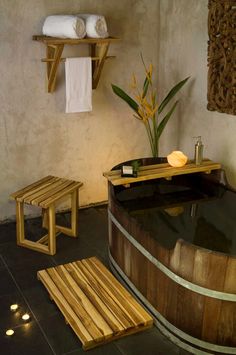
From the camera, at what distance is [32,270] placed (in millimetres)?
3154

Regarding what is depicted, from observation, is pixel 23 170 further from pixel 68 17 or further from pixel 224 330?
pixel 224 330

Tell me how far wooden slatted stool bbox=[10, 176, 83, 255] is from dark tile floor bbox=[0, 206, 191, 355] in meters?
0.07

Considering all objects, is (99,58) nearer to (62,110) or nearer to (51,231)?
(62,110)

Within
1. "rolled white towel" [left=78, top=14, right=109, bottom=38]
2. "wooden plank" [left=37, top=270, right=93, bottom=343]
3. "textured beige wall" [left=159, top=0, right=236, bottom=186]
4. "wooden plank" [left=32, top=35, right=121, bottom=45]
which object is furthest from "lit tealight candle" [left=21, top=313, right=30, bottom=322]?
"rolled white towel" [left=78, top=14, right=109, bottom=38]

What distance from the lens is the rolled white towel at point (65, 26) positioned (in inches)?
129

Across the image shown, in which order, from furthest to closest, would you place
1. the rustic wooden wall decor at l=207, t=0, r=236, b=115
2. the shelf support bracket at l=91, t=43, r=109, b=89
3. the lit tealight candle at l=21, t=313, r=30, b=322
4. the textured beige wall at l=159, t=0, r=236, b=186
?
the shelf support bracket at l=91, t=43, r=109, b=89, the textured beige wall at l=159, t=0, r=236, b=186, the rustic wooden wall decor at l=207, t=0, r=236, b=115, the lit tealight candle at l=21, t=313, r=30, b=322

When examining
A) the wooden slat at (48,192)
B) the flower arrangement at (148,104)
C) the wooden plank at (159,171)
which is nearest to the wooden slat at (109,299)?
the wooden slat at (48,192)

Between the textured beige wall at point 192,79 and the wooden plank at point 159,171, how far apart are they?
1.17 feet

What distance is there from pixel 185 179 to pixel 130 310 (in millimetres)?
1180

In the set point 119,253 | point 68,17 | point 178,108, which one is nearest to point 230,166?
point 178,108

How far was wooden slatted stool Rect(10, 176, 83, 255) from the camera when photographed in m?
3.28

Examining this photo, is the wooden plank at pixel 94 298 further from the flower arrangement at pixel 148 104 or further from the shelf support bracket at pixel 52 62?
the shelf support bracket at pixel 52 62

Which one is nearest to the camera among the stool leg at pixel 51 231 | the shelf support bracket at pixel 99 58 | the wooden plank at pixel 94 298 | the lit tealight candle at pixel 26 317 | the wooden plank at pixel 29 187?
the wooden plank at pixel 94 298

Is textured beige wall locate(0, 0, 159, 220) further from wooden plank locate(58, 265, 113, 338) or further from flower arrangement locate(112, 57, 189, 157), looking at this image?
wooden plank locate(58, 265, 113, 338)
